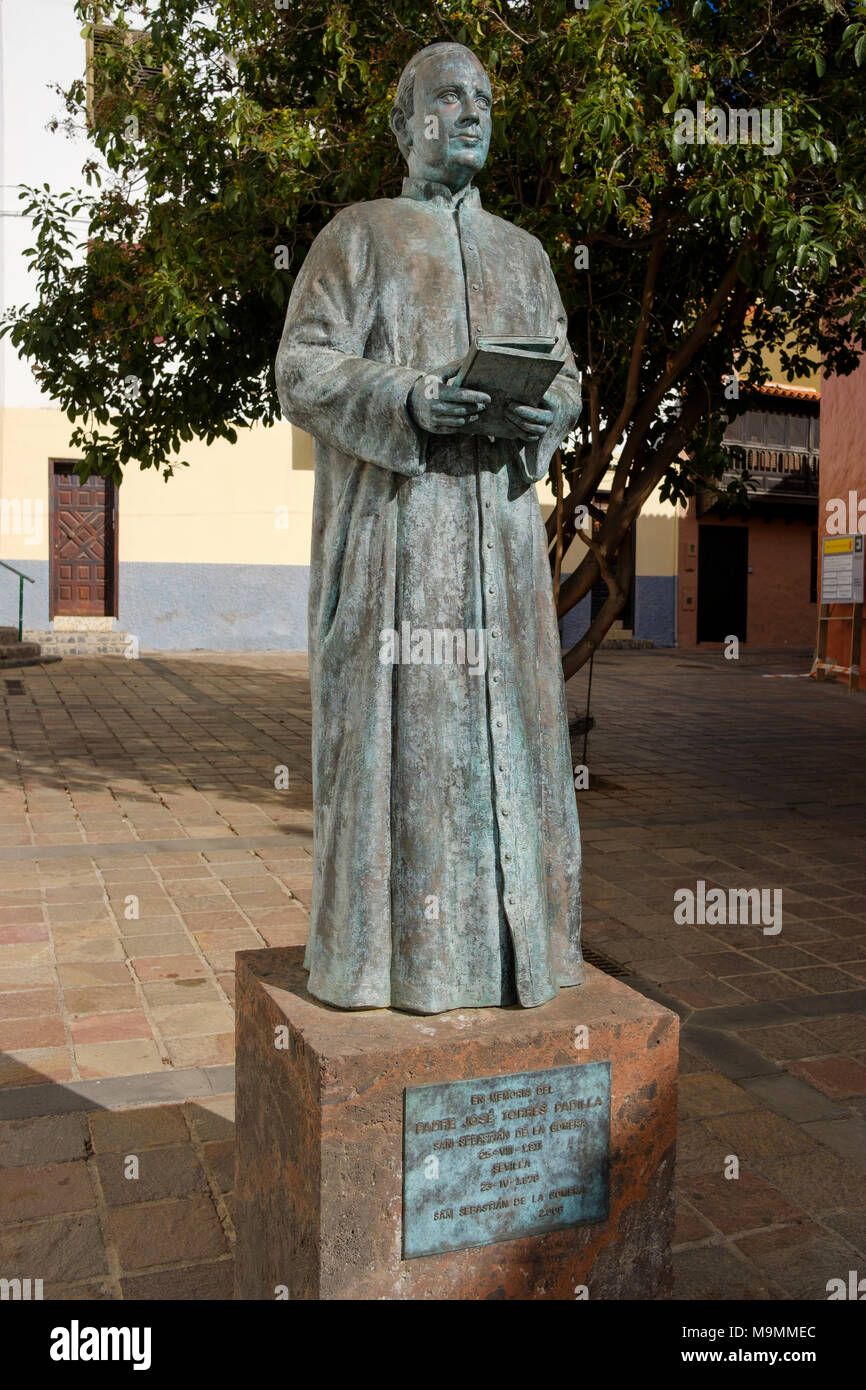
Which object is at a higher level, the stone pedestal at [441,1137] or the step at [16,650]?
the step at [16,650]

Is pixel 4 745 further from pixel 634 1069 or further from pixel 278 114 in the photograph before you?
pixel 634 1069

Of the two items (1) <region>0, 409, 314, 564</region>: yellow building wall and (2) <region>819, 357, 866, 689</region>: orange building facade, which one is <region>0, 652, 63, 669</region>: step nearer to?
(1) <region>0, 409, 314, 564</region>: yellow building wall

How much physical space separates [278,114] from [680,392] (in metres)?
3.89

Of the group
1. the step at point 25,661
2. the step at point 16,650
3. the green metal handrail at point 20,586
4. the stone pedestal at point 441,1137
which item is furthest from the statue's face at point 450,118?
the green metal handrail at point 20,586

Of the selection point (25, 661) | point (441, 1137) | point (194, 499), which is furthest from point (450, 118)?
point (194, 499)

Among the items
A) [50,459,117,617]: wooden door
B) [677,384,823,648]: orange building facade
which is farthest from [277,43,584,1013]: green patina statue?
[677,384,823,648]: orange building facade

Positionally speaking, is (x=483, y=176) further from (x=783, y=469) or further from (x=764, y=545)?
(x=764, y=545)

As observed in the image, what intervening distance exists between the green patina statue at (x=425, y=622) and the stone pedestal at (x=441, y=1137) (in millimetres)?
104

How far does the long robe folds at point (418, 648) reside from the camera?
233 centimetres

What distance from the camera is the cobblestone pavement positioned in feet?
10.0

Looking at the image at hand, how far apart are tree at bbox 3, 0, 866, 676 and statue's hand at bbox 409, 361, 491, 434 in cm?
420

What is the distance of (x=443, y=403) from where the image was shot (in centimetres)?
219

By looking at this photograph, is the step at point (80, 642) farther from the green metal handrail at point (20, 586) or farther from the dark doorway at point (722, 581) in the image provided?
the dark doorway at point (722, 581)

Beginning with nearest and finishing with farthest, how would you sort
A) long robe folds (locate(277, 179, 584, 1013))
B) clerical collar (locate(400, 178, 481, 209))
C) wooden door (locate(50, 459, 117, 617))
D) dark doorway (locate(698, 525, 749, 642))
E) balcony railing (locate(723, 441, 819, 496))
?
1. long robe folds (locate(277, 179, 584, 1013))
2. clerical collar (locate(400, 178, 481, 209))
3. wooden door (locate(50, 459, 117, 617))
4. balcony railing (locate(723, 441, 819, 496))
5. dark doorway (locate(698, 525, 749, 642))
